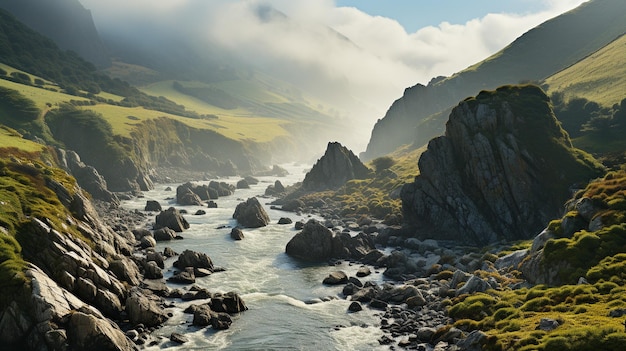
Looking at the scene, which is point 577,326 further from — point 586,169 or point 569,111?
point 569,111

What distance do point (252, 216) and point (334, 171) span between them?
68.5m

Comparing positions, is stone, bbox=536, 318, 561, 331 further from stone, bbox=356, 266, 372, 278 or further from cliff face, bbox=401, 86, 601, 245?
cliff face, bbox=401, 86, 601, 245

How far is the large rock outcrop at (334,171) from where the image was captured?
179 m

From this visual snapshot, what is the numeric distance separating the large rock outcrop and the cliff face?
69.6 meters

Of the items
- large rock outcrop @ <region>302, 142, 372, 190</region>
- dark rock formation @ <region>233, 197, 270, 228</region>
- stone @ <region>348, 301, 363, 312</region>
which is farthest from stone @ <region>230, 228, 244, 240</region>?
large rock outcrop @ <region>302, 142, 372, 190</region>

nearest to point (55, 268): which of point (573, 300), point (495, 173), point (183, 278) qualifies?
point (183, 278)

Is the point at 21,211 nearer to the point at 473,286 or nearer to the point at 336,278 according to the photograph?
the point at 336,278

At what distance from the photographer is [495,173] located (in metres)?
98.4

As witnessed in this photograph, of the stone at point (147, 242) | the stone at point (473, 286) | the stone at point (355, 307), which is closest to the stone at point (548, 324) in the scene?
the stone at point (473, 286)

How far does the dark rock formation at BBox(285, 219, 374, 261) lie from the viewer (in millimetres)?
90312

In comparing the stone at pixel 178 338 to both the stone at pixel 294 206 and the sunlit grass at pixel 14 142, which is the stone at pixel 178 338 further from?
the stone at pixel 294 206

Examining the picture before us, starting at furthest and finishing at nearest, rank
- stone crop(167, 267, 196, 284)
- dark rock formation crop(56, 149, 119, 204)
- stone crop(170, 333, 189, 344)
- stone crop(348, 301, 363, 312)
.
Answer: dark rock formation crop(56, 149, 119, 204), stone crop(167, 267, 196, 284), stone crop(348, 301, 363, 312), stone crop(170, 333, 189, 344)

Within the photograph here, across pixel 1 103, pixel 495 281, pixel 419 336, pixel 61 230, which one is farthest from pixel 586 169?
pixel 1 103

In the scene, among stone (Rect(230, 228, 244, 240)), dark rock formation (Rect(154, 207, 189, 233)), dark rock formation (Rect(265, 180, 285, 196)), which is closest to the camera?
stone (Rect(230, 228, 244, 240))
